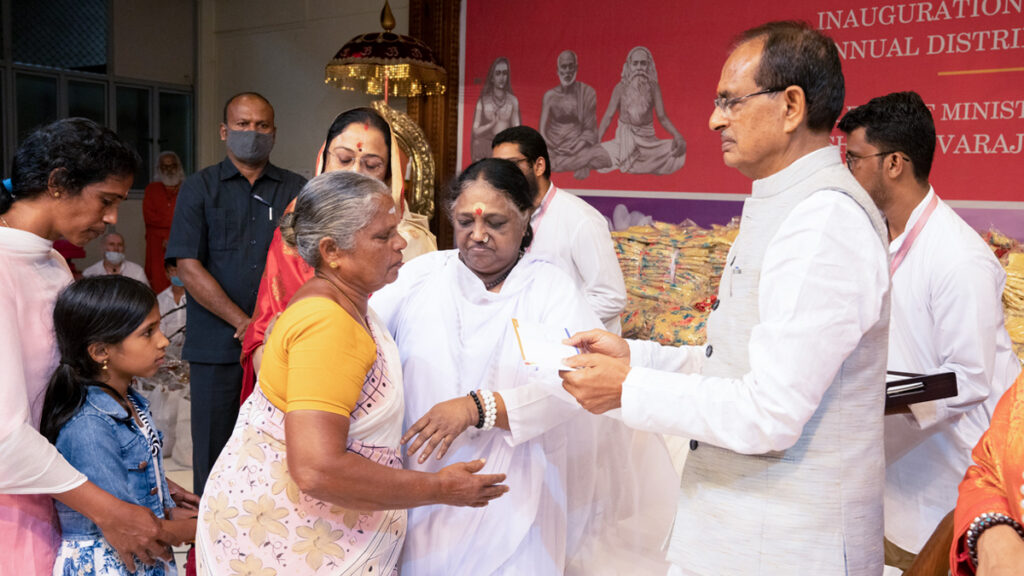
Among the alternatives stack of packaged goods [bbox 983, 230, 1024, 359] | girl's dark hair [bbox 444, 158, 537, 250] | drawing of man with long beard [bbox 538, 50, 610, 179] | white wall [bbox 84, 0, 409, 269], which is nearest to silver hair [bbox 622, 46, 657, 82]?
drawing of man with long beard [bbox 538, 50, 610, 179]

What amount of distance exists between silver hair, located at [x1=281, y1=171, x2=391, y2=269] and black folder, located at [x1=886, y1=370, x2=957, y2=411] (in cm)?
130

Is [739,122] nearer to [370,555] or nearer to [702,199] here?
[370,555]

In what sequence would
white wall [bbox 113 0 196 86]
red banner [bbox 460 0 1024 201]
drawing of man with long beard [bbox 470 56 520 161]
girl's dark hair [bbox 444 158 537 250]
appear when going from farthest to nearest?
white wall [bbox 113 0 196 86]
drawing of man with long beard [bbox 470 56 520 161]
red banner [bbox 460 0 1024 201]
girl's dark hair [bbox 444 158 537 250]

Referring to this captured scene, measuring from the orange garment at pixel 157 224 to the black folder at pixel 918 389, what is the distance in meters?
7.54

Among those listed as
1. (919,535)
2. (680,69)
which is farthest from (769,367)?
(680,69)

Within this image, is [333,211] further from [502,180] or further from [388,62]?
[388,62]

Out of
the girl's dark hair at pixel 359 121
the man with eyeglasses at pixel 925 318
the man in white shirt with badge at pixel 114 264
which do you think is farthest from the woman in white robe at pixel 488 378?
the man in white shirt with badge at pixel 114 264

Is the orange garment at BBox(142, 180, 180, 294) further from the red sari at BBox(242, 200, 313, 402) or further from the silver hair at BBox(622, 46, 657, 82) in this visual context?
the red sari at BBox(242, 200, 313, 402)

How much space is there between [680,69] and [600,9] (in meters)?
0.87

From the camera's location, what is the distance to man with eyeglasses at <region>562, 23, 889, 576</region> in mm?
1398

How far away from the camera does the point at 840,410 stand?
4.85ft

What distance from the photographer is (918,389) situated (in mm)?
2053

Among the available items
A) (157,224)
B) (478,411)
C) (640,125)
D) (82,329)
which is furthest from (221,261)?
(157,224)

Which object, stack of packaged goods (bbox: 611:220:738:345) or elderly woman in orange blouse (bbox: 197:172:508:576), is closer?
elderly woman in orange blouse (bbox: 197:172:508:576)
